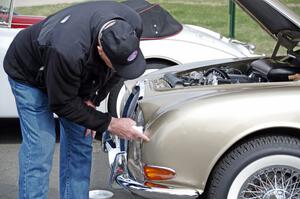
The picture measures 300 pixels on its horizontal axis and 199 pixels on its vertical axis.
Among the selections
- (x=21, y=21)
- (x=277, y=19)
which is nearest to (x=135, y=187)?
(x=277, y=19)

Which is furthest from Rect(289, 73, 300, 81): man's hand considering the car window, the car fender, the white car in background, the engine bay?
the car window

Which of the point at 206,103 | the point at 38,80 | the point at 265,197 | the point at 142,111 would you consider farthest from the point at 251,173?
the point at 38,80

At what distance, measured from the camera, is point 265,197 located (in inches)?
140

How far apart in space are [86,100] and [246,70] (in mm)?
1606

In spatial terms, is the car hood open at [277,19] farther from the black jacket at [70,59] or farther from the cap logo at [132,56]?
the cap logo at [132,56]

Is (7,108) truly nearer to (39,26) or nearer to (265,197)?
(39,26)

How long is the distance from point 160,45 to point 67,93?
2.86m

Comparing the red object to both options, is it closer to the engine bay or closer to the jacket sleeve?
the engine bay

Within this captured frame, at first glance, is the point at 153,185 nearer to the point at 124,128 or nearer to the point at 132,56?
the point at 124,128

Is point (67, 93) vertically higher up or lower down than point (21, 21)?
lower down

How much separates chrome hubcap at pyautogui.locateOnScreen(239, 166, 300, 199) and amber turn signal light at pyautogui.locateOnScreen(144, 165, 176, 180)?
0.43m

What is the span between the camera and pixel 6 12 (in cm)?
609

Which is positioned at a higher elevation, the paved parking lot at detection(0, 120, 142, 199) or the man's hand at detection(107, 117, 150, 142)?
the man's hand at detection(107, 117, 150, 142)

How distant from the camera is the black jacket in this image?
3.15 metres
